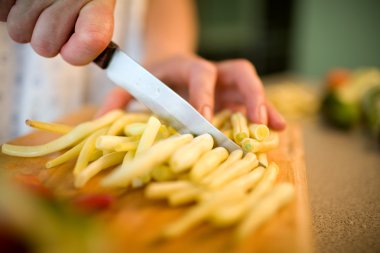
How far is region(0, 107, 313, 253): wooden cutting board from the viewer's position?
27.5 inches

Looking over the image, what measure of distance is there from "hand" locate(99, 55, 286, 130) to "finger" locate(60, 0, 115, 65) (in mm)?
391

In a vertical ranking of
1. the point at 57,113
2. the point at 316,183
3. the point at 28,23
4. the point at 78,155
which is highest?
the point at 28,23

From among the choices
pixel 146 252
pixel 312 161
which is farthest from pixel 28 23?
pixel 312 161

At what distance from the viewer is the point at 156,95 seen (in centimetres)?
118

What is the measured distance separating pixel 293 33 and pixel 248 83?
4.10 metres

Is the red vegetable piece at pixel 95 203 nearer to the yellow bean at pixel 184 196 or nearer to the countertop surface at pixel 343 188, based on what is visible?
the yellow bean at pixel 184 196

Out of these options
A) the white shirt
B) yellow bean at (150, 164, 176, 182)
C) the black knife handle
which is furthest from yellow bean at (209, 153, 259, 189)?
the white shirt

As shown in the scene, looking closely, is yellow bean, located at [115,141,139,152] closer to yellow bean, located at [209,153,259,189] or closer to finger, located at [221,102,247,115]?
yellow bean, located at [209,153,259,189]

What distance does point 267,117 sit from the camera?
1400mm

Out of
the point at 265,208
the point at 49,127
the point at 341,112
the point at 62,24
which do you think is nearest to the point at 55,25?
the point at 62,24

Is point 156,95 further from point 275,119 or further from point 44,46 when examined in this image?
point 275,119

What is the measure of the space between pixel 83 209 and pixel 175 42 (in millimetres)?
1714

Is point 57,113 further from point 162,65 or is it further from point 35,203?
point 35,203

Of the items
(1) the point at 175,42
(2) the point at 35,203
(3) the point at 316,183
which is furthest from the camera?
(1) the point at 175,42
